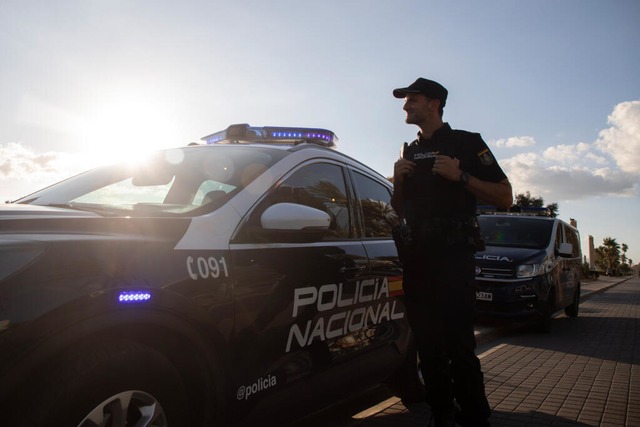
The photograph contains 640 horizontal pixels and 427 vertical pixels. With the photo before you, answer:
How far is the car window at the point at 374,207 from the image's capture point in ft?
11.5

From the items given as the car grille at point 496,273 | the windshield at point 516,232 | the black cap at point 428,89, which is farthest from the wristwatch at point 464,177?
the windshield at point 516,232

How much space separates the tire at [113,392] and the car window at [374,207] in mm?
1842

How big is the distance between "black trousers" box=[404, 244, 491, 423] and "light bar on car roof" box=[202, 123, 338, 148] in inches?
41.3

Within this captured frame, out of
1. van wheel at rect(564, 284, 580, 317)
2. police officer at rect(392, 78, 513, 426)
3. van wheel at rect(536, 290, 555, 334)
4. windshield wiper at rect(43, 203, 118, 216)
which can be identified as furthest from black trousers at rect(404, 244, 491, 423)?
van wheel at rect(564, 284, 580, 317)

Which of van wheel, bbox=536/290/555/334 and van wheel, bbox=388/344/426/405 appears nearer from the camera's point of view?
van wheel, bbox=388/344/426/405

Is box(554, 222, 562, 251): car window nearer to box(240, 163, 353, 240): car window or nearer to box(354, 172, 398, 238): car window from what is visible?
box(354, 172, 398, 238): car window

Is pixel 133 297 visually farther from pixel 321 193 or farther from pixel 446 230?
pixel 446 230

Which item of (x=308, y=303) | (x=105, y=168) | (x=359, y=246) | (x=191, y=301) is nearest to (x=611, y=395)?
(x=359, y=246)

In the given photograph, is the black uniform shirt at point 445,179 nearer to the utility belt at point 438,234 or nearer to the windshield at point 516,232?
the utility belt at point 438,234

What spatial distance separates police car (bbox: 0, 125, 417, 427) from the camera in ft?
5.00

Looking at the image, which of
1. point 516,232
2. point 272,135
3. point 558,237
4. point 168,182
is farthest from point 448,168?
point 558,237

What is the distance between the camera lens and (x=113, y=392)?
1.65 metres

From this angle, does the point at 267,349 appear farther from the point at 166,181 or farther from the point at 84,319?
the point at 166,181

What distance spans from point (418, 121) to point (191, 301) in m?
1.96
